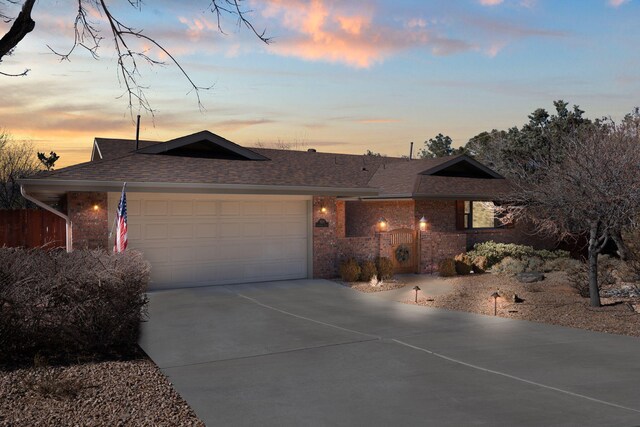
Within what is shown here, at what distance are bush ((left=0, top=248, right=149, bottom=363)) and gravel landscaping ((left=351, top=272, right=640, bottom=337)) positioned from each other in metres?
7.09

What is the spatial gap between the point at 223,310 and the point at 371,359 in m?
4.73

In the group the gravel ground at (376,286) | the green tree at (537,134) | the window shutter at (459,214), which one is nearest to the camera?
the gravel ground at (376,286)

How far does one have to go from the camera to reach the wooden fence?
16.8 meters

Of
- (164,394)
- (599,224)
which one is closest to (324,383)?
(164,394)

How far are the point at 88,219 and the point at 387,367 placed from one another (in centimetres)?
904

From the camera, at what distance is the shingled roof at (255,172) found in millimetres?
13266

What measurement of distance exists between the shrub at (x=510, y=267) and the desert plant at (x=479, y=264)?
0.33 m

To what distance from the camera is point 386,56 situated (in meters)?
15.1

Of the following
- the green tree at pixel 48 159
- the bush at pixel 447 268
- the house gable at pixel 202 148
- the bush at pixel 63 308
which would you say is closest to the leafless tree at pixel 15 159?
the green tree at pixel 48 159

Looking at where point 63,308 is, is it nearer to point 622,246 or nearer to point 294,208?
point 294,208

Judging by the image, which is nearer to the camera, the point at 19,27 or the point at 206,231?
the point at 19,27

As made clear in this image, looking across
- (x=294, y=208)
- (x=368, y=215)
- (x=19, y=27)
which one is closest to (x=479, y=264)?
(x=368, y=215)

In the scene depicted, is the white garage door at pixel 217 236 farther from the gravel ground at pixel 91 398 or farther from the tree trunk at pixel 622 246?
the tree trunk at pixel 622 246

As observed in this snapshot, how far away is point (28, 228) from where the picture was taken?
1709 cm
